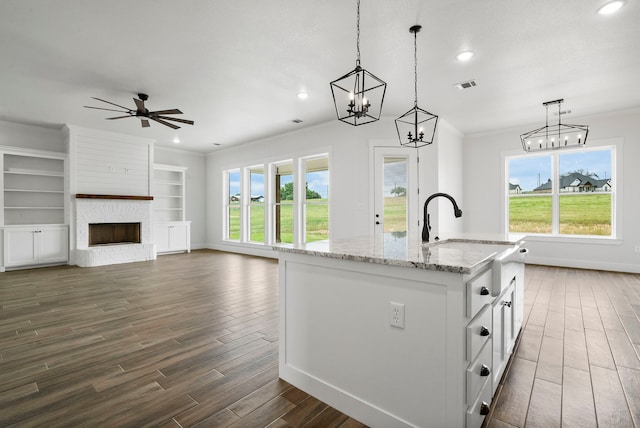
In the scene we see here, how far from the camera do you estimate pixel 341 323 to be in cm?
171

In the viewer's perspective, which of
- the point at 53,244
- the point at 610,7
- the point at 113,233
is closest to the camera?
the point at 610,7

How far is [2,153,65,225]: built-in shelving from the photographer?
599 cm

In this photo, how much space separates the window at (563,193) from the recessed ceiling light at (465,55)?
3838mm

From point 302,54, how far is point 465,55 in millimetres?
1727

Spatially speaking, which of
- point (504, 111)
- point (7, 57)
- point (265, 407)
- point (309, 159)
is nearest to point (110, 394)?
point (265, 407)

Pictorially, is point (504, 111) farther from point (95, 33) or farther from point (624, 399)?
point (95, 33)

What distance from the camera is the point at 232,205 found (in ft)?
28.0

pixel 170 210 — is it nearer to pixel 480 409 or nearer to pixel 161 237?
pixel 161 237

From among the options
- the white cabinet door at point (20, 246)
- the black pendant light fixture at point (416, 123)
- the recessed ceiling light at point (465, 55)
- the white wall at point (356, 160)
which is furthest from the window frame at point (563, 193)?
the white cabinet door at point (20, 246)

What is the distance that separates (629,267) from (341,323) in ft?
20.3

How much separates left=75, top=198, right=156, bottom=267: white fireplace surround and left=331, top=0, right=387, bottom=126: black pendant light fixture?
5.02m

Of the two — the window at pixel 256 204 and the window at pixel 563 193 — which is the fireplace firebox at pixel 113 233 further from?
the window at pixel 563 193

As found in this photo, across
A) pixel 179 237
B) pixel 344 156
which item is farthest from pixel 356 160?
pixel 179 237

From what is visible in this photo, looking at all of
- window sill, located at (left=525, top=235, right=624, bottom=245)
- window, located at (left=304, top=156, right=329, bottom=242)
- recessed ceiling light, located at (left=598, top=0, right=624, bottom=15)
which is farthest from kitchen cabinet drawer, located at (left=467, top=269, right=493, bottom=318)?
window sill, located at (left=525, top=235, right=624, bottom=245)
